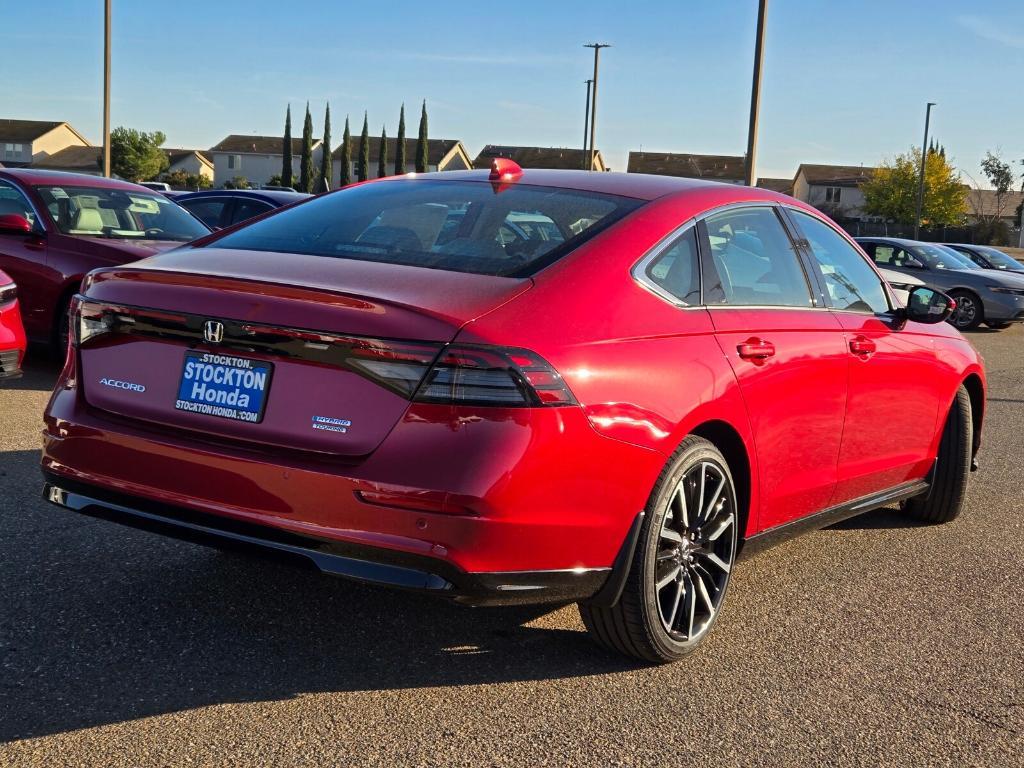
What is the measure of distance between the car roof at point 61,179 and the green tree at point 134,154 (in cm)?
8592

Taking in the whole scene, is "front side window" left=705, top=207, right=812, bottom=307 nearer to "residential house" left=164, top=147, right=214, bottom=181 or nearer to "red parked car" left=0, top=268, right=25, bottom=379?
"red parked car" left=0, top=268, right=25, bottom=379

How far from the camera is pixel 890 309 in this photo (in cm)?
529

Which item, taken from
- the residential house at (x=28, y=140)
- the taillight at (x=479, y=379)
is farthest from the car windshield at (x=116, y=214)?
the residential house at (x=28, y=140)

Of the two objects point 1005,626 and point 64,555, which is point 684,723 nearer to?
point 1005,626

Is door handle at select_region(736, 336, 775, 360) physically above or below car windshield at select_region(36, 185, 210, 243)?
below

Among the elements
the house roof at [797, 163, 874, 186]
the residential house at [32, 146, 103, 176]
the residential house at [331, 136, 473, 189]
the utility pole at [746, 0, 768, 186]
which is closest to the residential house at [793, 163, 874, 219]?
the house roof at [797, 163, 874, 186]

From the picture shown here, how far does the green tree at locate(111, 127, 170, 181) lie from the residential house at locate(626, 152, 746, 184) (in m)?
42.6

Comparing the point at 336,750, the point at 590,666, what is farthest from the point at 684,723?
the point at 336,750

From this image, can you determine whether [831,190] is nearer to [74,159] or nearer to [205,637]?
[74,159]

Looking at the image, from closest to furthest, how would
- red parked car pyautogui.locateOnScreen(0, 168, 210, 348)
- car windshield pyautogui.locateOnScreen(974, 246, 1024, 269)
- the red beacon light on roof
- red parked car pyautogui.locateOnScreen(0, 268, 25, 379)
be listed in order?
the red beacon light on roof
red parked car pyautogui.locateOnScreen(0, 268, 25, 379)
red parked car pyautogui.locateOnScreen(0, 168, 210, 348)
car windshield pyautogui.locateOnScreen(974, 246, 1024, 269)

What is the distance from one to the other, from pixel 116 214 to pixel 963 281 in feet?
52.2

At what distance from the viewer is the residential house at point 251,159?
120 m

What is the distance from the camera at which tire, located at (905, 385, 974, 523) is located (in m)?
5.83

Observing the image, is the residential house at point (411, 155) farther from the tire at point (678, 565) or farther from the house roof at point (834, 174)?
the tire at point (678, 565)
